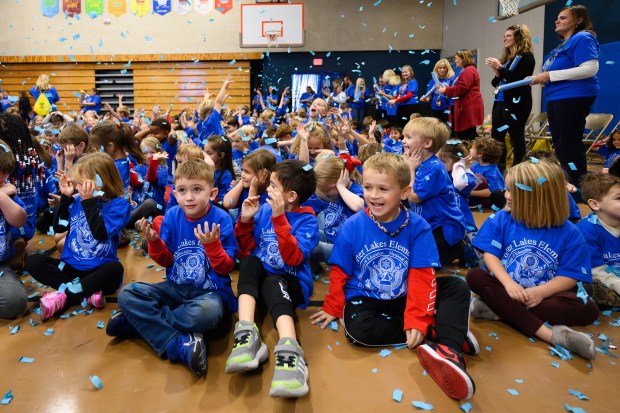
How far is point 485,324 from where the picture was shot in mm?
2314

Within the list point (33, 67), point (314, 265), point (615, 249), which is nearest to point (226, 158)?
point (314, 265)

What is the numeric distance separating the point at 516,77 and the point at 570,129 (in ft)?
3.49

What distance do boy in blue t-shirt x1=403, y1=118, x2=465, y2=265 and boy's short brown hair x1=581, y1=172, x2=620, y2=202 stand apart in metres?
0.72

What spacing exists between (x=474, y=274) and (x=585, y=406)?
82 centimetres

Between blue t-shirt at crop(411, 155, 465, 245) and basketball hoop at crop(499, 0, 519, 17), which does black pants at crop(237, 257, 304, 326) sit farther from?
basketball hoop at crop(499, 0, 519, 17)

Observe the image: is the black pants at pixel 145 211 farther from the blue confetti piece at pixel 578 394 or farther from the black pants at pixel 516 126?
the black pants at pixel 516 126

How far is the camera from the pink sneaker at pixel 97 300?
2.43 m

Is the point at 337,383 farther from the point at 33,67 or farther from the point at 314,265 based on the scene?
the point at 33,67

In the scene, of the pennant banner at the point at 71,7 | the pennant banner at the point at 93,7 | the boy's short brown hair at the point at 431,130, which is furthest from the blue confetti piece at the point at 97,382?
the pennant banner at the point at 71,7

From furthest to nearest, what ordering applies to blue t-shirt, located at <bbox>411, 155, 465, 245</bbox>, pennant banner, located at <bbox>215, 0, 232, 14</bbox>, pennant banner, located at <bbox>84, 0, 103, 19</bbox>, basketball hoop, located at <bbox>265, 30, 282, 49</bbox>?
pennant banner, located at <bbox>215, 0, 232, 14</bbox>, pennant banner, located at <bbox>84, 0, 103, 19</bbox>, basketball hoop, located at <bbox>265, 30, 282, 49</bbox>, blue t-shirt, located at <bbox>411, 155, 465, 245</bbox>

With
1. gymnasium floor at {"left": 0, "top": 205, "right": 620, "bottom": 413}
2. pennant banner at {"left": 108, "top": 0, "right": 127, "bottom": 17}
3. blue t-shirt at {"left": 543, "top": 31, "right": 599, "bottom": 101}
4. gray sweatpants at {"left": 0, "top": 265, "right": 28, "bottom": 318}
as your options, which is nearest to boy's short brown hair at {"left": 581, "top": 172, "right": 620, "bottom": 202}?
gymnasium floor at {"left": 0, "top": 205, "right": 620, "bottom": 413}

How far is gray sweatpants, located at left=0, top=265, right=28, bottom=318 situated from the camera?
2324mm

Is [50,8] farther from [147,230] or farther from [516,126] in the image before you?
[147,230]

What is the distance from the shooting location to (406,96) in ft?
27.7
